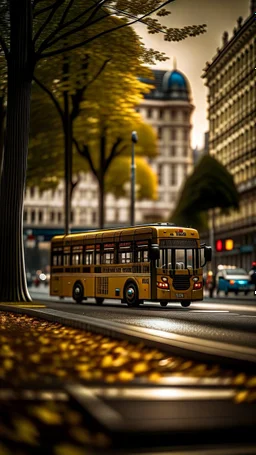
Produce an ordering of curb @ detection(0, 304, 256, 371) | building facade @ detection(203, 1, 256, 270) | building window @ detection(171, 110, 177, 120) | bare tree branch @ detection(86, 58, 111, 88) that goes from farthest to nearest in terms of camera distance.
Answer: building window @ detection(171, 110, 177, 120) → building facade @ detection(203, 1, 256, 270) → bare tree branch @ detection(86, 58, 111, 88) → curb @ detection(0, 304, 256, 371)

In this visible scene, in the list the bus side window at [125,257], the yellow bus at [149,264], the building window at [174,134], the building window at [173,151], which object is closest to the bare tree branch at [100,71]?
the yellow bus at [149,264]

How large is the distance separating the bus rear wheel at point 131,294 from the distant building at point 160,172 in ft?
345

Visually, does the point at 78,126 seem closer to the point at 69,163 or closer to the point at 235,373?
the point at 69,163

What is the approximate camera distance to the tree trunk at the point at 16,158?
25.3 m

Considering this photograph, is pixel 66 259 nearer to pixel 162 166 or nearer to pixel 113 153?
pixel 113 153

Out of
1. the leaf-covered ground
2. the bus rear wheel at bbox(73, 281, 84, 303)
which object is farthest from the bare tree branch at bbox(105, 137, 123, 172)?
the leaf-covered ground

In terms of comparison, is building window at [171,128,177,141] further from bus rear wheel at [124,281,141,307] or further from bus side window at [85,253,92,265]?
bus rear wheel at [124,281,141,307]

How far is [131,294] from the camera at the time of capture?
31.3m

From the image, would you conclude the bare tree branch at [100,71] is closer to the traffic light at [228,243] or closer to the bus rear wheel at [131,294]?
the traffic light at [228,243]

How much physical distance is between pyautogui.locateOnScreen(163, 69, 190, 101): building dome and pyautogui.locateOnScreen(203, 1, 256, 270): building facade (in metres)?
57.2

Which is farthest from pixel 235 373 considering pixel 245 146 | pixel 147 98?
pixel 147 98

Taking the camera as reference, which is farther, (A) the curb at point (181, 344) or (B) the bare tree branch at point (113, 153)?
(B) the bare tree branch at point (113, 153)

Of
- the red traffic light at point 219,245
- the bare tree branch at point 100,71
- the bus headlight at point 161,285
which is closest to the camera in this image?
the bus headlight at point 161,285

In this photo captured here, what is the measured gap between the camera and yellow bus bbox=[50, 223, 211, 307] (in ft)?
99.3
